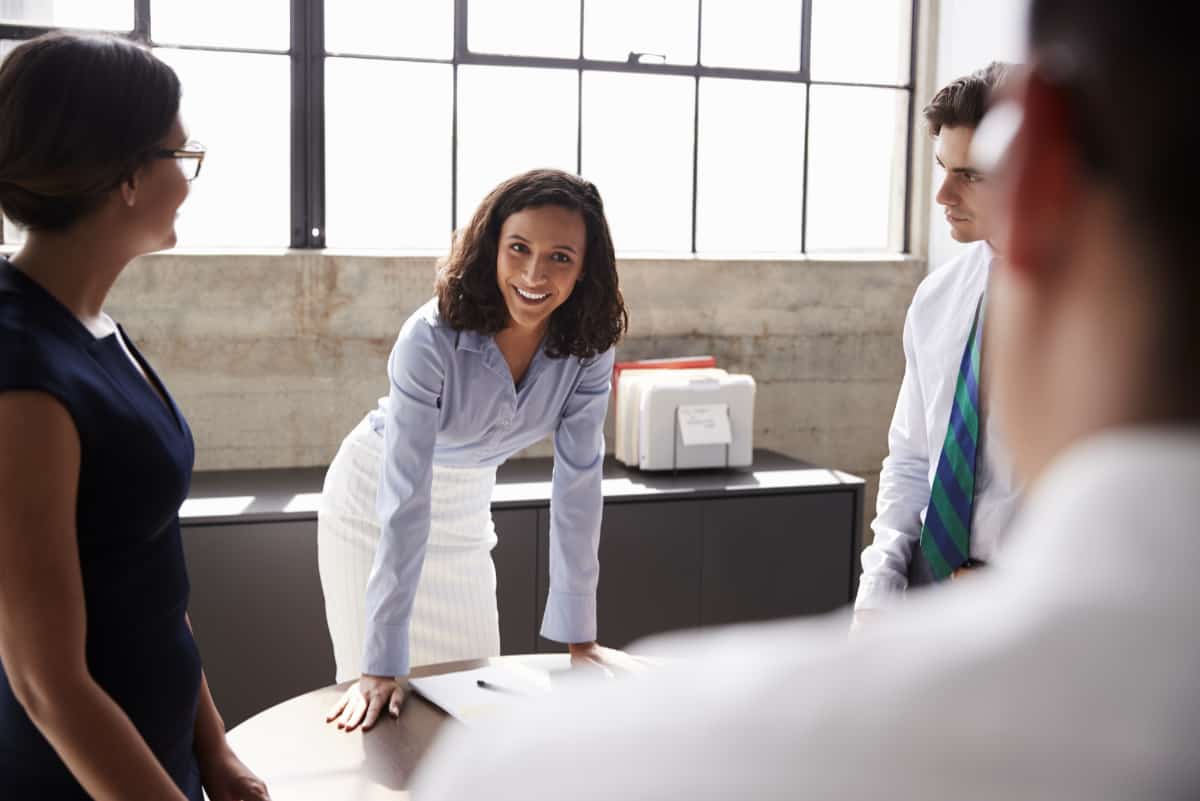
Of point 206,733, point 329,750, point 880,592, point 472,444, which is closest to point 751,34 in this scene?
point 472,444

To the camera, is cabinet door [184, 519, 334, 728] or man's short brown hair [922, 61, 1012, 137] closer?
man's short brown hair [922, 61, 1012, 137]

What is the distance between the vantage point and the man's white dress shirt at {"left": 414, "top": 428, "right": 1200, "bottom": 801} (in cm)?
26

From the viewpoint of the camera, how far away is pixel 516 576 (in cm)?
353

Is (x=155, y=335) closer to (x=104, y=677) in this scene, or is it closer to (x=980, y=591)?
(x=104, y=677)

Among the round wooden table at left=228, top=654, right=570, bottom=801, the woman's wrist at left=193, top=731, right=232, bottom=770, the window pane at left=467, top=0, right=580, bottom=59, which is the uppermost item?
the window pane at left=467, top=0, right=580, bottom=59

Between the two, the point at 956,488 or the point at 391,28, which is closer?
the point at 956,488

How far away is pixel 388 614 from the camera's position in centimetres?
214

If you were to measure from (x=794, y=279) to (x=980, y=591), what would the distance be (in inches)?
170

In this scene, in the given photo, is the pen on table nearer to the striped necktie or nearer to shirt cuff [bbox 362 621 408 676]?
shirt cuff [bbox 362 621 408 676]

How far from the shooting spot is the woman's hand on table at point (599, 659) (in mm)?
2133

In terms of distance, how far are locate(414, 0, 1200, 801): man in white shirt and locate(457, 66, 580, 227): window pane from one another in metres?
3.93

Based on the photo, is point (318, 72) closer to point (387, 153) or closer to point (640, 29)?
point (387, 153)

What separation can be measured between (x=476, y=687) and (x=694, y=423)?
2.03m

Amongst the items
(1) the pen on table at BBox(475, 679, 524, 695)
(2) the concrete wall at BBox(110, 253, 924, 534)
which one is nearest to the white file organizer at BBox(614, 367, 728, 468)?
(2) the concrete wall at BBox(110, 253, 924, 534)
